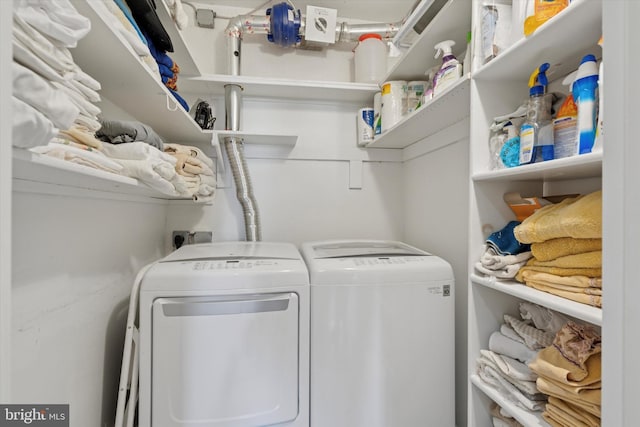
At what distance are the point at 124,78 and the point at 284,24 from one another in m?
1.07

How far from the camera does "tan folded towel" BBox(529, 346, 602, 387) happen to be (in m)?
0.70

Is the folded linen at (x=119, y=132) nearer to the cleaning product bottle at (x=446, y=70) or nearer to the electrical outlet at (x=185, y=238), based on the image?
the electrical outlet at (x=185, y=238)

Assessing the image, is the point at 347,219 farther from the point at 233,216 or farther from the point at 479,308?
the point at 479,308

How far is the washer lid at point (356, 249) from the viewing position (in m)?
1.34

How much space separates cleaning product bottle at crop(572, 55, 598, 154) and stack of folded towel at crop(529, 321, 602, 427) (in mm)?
473

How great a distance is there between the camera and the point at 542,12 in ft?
2.42

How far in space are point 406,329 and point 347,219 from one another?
91cm

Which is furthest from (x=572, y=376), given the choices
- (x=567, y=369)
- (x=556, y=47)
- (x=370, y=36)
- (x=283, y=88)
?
(x=370, y=36)

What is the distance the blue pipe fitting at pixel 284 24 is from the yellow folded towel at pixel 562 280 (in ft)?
5.44

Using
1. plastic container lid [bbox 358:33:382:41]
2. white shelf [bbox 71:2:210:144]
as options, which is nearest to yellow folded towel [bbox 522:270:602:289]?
white shelf [bbox 71:2:210:144]

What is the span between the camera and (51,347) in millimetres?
811

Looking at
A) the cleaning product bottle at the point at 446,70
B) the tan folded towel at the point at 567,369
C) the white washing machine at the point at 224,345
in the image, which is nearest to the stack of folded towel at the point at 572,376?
the tan folded towel at the point at 567,369

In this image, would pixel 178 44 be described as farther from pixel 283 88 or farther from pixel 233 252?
pixel 233 252

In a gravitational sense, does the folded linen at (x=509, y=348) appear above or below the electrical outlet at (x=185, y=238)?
below
